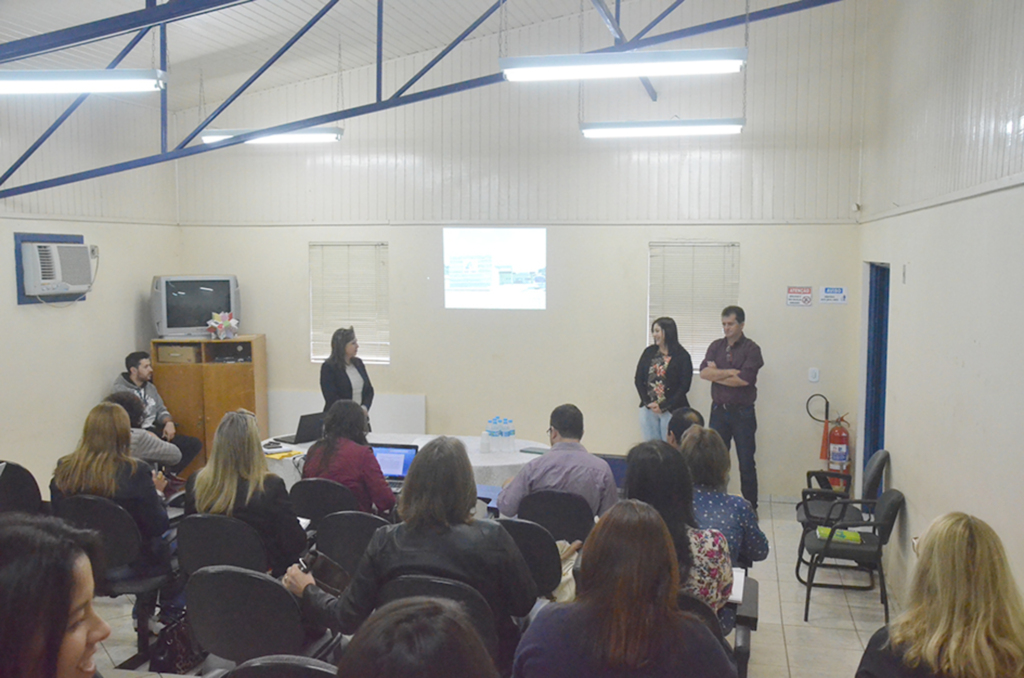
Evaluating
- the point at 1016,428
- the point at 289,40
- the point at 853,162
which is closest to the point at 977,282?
the point at 1016,428

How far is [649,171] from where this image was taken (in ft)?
24.5

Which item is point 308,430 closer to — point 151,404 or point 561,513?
point 151,404

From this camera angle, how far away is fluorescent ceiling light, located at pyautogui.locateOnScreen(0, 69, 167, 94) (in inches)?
178

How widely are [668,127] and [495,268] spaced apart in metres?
2.31

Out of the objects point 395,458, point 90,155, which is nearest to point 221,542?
point 395,458

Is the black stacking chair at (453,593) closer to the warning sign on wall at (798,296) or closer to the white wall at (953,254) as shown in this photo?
the white wall at (953,254)

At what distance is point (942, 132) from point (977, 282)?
4.02 ft

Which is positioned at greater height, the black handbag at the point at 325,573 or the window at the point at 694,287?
the window at the point at 694,287

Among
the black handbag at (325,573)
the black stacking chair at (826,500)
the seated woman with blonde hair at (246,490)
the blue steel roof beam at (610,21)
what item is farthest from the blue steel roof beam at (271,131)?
the black handbag at (325,573)

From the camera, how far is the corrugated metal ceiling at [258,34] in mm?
5457

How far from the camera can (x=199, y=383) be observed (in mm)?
7812

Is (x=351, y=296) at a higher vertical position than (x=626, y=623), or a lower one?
higher

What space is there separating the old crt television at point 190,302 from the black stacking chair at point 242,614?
17.9ft

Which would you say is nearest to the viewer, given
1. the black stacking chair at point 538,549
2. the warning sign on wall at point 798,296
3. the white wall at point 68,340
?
the black stacking chair at point 538,549
